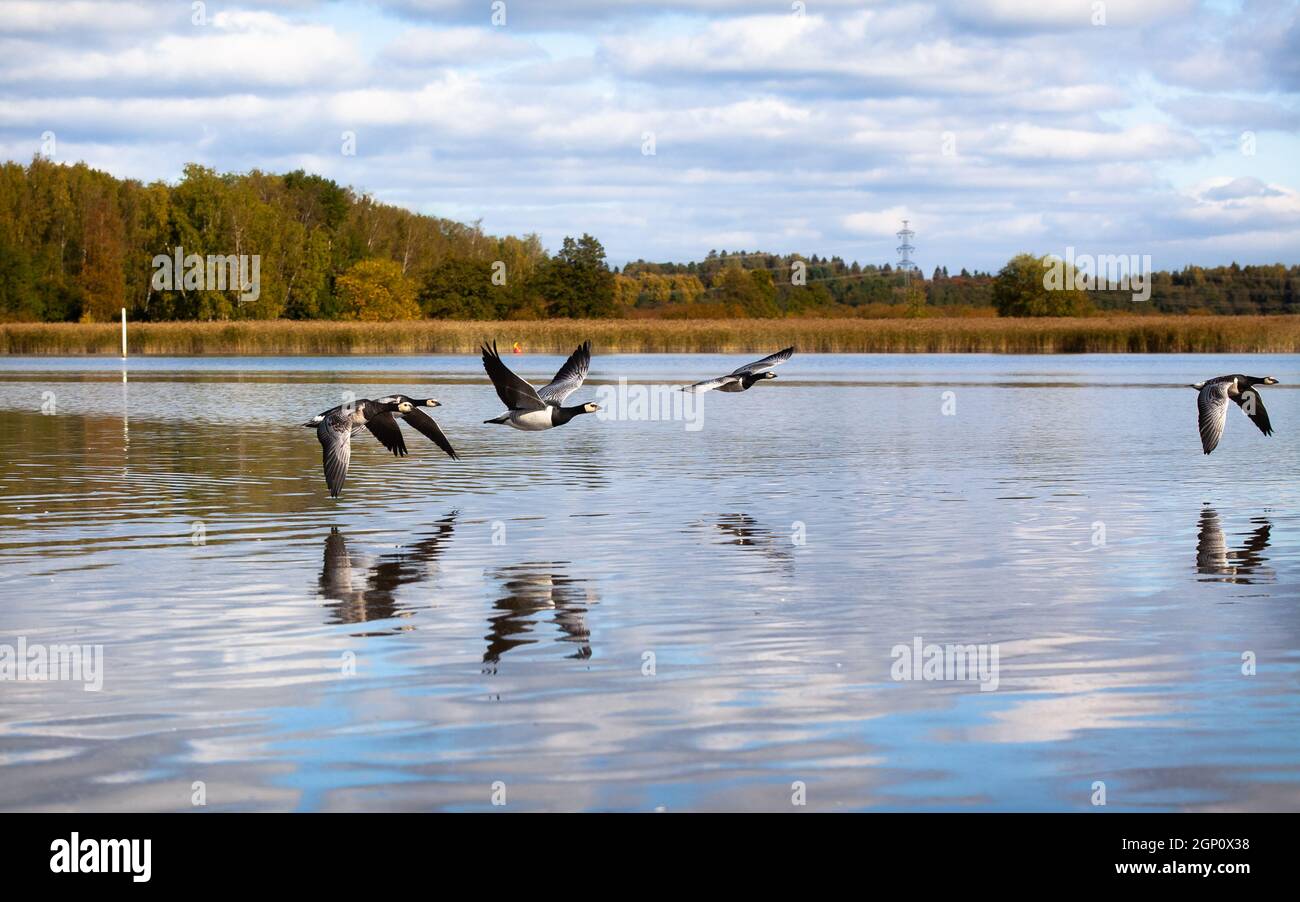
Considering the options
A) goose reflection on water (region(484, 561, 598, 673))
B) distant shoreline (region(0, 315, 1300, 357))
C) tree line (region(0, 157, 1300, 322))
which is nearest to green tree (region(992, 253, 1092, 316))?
tree line (region(0, 157, 1300, 322))

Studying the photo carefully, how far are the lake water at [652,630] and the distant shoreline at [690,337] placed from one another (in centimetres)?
5575

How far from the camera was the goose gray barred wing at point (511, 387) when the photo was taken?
19250 millimetres

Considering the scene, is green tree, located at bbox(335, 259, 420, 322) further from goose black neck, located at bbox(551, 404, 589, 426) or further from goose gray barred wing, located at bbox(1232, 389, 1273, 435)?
goose gray barred wing, located at bbox(1232, 389, 1273, 435)

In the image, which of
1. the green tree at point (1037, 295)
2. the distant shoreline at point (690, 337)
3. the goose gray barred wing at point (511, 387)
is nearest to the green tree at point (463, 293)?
the distant shoreline at point (690, 337)

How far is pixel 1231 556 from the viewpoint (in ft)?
51.2

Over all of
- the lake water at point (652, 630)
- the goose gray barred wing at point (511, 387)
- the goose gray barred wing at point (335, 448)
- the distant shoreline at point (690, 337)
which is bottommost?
the lake water at point (652, 630)

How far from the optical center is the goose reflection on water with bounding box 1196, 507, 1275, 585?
14.3 metres

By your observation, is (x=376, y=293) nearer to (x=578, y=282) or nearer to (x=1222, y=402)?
(x=578, y=282)

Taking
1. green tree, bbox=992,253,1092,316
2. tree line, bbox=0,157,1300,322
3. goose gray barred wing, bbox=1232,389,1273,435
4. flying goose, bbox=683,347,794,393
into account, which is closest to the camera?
goose gray barred wing, bbox=1232,389,1273,435

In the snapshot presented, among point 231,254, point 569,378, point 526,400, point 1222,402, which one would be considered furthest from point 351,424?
point 231,254

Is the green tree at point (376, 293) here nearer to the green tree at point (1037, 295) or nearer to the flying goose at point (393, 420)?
the green tree at point (1037, 295)

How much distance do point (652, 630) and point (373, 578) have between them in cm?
352

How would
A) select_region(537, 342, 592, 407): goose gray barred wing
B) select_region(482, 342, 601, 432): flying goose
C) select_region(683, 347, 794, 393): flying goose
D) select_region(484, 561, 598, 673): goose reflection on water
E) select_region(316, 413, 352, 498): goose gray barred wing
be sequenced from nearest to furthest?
select_region(484, 561, 598, 673): goose reflection on water < select_region(316, 413, 352, 498): goose gray barred wing < select_region(482, 342, 601, 432): flying goose < select_region(537, 342, 592, 407): goose gray barred wing < select_region(683, 347, 794, 393): flying goose
